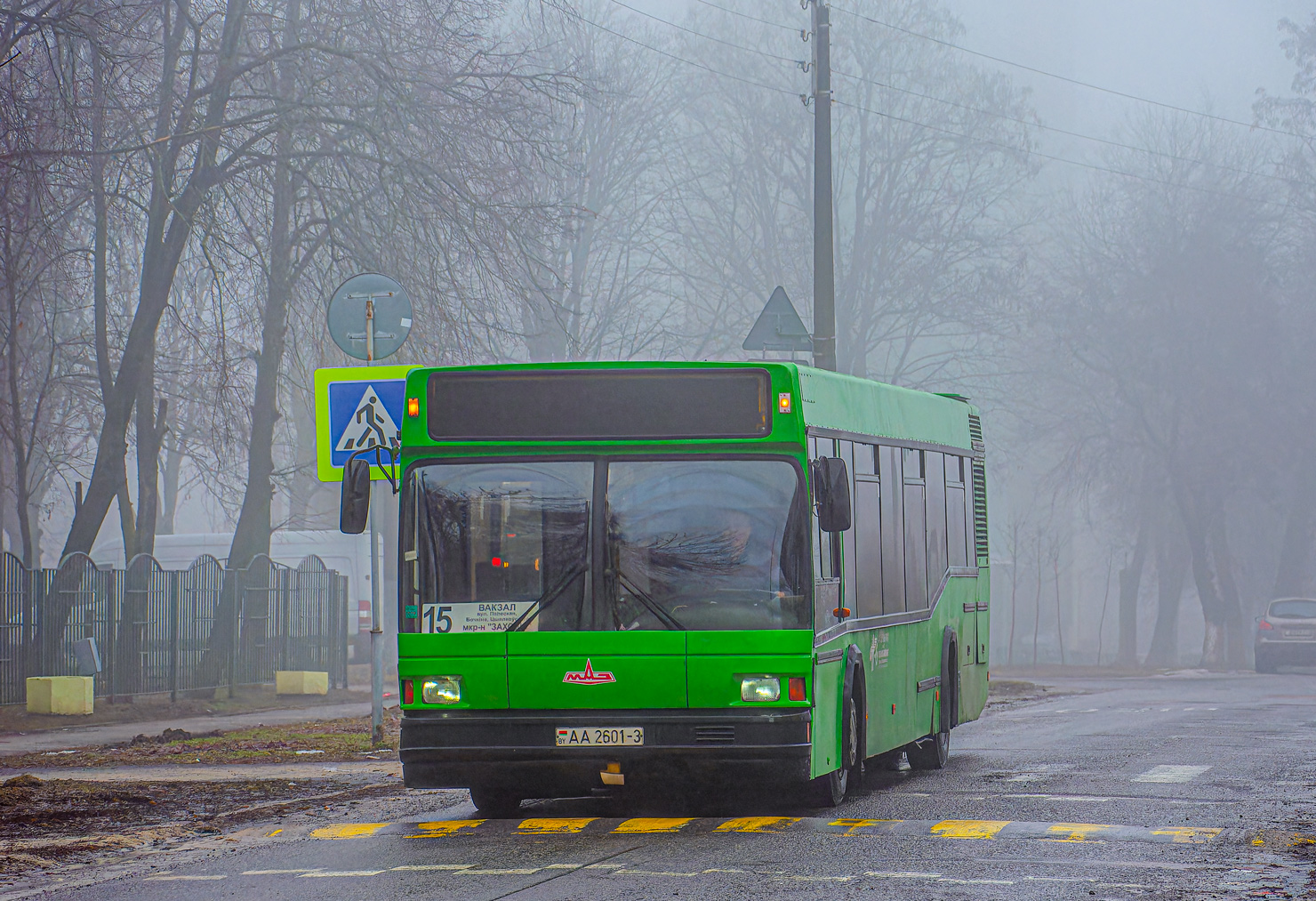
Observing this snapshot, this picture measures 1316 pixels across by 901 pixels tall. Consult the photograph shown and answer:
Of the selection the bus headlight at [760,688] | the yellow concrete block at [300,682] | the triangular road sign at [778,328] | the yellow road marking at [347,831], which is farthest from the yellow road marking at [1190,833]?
Result: the yellow concrete block at [300,682]

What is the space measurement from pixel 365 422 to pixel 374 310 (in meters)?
1.03

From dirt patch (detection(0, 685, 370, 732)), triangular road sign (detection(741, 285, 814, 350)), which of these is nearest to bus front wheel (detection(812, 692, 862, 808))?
triangular road sign (detection(741, 285, 814, 350))

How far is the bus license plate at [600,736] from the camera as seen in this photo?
408 inches

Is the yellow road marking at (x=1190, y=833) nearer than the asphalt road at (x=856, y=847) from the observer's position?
No

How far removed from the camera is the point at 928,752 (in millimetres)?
14727

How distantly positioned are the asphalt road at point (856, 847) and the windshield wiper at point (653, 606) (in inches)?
42.8

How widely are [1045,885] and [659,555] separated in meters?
3.10

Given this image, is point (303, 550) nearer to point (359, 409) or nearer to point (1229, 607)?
point (1229, 607)

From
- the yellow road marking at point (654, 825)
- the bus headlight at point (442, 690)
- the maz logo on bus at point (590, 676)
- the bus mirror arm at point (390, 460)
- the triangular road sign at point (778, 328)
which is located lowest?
the yellow road marking at point (654, 825)

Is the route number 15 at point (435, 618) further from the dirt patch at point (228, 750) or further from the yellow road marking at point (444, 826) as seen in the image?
the dirt patch at point (228, 750)

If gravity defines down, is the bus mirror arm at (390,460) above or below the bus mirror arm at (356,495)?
above

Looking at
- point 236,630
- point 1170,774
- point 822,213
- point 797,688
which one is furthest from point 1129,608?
point 797,688

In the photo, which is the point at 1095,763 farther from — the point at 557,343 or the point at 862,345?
the point at 862,345

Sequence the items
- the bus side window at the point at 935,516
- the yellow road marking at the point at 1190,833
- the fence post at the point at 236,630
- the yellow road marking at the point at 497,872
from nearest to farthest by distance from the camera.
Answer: the yellow road marking at the point at 497,872
the yellow road marking at the point at 1190,833
the bus side window at the point at 935,516
the fence post at the point at 236,630
